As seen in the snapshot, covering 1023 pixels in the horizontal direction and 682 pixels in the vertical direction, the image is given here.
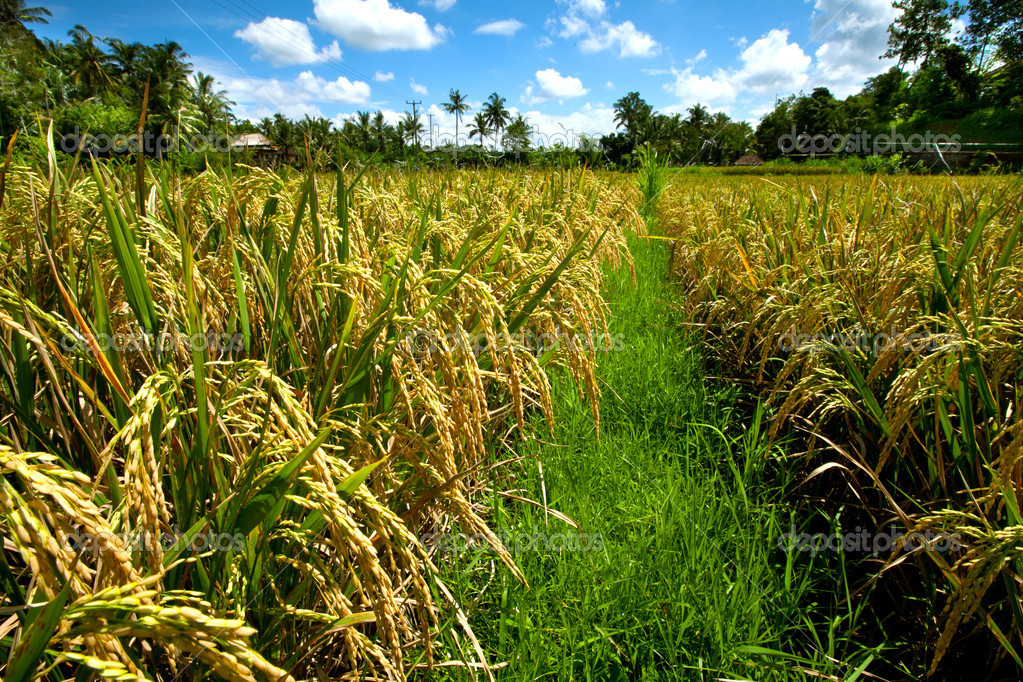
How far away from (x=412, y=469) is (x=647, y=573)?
0.73m

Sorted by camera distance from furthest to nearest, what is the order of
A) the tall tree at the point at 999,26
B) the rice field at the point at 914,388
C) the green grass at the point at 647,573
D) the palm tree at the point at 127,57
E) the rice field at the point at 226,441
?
the palm tree at the point at 127,57 < the tall tree at the point at 999,26 < the green grass at the point at 647,573 < the rice field at the point at 914,388 < the rice field at the point at 226,441

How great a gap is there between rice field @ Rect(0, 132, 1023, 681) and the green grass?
0.04 feet

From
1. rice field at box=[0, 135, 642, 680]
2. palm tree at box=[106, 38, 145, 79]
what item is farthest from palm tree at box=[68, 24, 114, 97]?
rice field at box=[0, 135, 642, 680]

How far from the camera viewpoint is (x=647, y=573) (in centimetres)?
149

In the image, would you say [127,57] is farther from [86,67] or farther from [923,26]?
[923,26]

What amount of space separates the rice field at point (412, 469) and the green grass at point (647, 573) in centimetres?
1

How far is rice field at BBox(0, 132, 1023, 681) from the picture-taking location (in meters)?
0.79

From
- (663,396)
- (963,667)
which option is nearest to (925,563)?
(963,667)

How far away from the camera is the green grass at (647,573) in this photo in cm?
132

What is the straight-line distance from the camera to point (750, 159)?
45594 mm

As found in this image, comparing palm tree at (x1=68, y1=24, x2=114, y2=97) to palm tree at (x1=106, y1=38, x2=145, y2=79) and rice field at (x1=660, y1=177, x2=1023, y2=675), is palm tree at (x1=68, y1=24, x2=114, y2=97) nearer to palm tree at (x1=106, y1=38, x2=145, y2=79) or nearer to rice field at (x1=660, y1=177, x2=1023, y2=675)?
palm tree at (x1=106, y1=38, x2=145, y2=79)

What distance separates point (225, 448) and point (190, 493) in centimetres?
20

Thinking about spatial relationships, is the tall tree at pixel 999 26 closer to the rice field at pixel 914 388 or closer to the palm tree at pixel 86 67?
the rice field at pixel 914 388

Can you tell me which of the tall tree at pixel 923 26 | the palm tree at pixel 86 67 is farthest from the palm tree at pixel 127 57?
the tall tree at pixel 923 26
